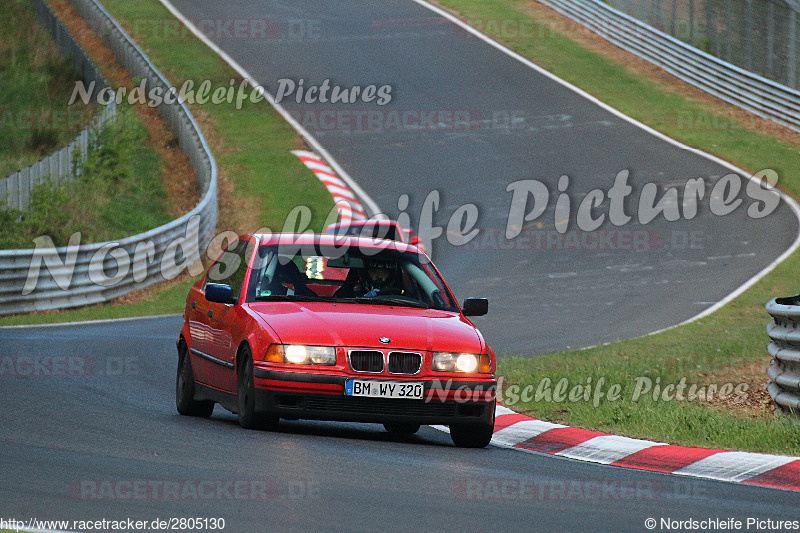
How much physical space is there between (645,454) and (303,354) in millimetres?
2357

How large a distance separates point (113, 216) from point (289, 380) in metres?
19.9

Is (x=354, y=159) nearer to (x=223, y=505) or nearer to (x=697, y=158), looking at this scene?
(x=697, y=158)

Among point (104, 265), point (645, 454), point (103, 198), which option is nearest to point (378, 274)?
point (645, 454)

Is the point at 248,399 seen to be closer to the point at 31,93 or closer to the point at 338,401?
the point at 338,401

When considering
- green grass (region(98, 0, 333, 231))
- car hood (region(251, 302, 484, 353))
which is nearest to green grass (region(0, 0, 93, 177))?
green grass (region(98, 0, 333, 231))

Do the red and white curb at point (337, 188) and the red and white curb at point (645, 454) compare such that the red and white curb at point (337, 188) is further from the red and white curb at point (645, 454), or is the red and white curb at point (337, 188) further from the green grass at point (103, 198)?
the red and white curb at point (645, 454)

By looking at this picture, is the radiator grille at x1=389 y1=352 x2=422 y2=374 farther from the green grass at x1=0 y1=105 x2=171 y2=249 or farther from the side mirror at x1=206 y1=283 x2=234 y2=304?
the green grass at x1=0 y1=105 x2=171 y2=249

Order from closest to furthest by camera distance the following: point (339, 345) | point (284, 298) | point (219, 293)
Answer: point (339, 345) → point (219, 293) → point (284, 298)

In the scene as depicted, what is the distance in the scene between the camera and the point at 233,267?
33.8ft

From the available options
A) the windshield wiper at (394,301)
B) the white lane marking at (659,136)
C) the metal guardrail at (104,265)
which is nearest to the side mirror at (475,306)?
the windshield wiper at (394,301)

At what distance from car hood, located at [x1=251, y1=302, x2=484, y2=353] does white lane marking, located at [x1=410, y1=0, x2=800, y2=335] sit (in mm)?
8276

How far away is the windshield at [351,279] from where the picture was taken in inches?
379

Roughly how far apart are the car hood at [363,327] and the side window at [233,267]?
0.60 m

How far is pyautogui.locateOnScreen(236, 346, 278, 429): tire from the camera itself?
8742 millimetres
